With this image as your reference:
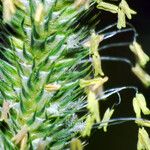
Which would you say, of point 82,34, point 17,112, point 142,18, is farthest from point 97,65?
point 142,18

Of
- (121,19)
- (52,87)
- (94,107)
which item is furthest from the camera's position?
(121,19)

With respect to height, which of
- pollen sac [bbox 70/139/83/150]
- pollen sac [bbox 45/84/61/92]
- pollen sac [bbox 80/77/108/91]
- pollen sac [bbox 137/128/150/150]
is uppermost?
pollen sac [bbox 45/84/61/92]

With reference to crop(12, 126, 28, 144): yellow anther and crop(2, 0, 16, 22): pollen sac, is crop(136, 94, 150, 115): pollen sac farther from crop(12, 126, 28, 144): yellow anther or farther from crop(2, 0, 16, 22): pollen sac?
crop(2, 0, 16, 22): pollen sac

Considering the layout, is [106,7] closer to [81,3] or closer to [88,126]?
[81,3]

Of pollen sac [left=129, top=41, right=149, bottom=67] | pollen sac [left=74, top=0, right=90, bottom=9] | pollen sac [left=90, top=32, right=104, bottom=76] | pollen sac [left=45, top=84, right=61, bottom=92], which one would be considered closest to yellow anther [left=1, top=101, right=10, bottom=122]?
pollen sac [left=45, top=84, right=61, bottom=92]

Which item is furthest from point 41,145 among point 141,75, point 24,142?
point 141,75

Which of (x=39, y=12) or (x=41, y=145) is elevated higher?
(x=39, y=12)

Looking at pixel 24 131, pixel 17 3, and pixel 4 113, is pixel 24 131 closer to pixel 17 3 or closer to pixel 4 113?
pixel 4 113

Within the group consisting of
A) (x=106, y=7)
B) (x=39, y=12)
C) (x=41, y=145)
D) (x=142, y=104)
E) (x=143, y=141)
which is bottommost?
(x=143, y=141)

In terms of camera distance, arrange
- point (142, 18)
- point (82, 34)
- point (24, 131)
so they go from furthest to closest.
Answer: point (142, 18) < point (82, 34) < point (24, 131)

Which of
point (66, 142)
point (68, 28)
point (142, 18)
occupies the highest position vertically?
point (68, 28)

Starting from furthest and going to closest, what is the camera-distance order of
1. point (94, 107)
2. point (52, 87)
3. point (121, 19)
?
point (121, 19), point (52, 87), point (94, 107)
